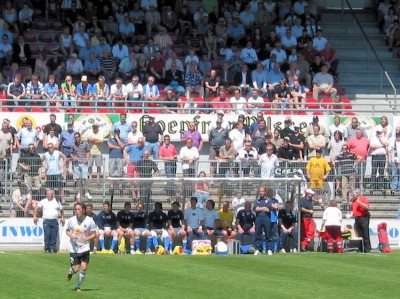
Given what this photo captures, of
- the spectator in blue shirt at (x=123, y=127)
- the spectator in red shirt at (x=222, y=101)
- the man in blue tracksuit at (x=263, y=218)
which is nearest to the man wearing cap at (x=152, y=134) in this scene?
the spectator in blue shirt at (x=123, y=127)

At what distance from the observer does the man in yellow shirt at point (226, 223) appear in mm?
32375

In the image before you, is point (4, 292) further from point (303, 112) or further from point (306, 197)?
point (303, 112)

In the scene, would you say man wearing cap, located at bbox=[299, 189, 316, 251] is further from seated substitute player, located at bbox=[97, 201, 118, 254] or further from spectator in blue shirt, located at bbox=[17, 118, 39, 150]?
spectator in blue shirt, located at bbox=[17, 118, 39, 150]

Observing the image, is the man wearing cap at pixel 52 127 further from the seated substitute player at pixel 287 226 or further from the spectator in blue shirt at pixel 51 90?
the seated substitute player at pixel 287 226

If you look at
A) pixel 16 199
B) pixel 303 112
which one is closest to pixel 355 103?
pixel 303 112

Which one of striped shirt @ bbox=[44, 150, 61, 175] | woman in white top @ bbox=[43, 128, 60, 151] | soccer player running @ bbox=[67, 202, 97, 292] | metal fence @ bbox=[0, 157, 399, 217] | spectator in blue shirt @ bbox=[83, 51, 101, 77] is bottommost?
soccer player running @ bbox=[67, 202, 97, 292]

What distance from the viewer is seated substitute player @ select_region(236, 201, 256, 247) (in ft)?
106

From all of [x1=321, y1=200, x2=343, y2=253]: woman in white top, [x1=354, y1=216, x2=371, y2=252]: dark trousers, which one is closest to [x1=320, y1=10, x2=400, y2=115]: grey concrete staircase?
[x1=354, y1=216, x2=371, y2=252]: dark trousers

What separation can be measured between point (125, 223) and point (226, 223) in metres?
2.73

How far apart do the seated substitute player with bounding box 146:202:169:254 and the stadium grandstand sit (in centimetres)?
57

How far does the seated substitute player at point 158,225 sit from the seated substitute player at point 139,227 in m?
0.15

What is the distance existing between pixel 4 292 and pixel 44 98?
587 inches

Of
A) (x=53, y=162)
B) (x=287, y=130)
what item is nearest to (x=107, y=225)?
(x=53, y=162)

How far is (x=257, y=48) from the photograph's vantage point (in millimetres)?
40812
